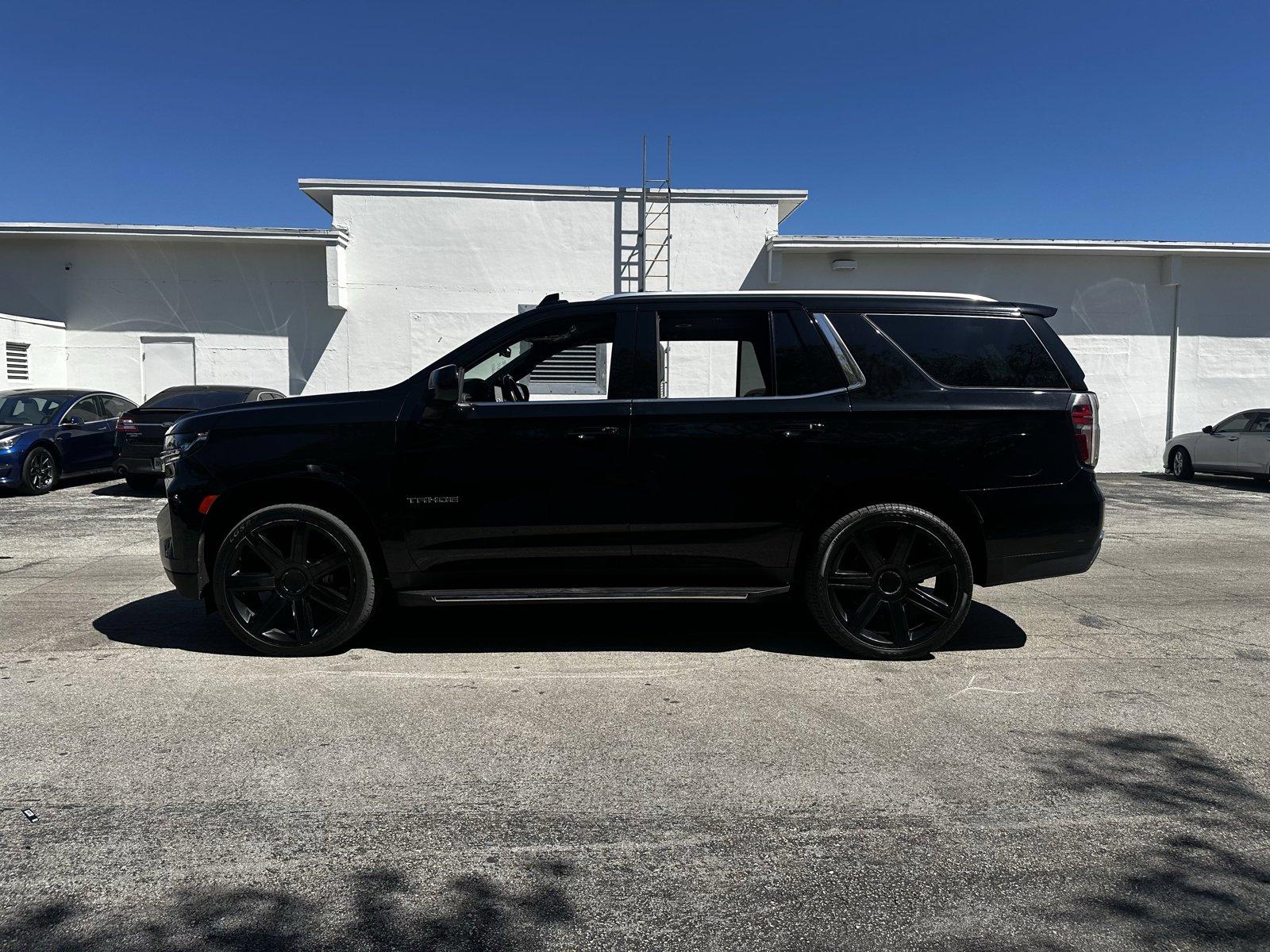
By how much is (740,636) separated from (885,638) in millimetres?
897

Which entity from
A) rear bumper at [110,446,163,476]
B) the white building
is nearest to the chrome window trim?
rear bumper at [110,446,163,476]

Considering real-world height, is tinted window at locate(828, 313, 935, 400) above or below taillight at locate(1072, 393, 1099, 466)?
above

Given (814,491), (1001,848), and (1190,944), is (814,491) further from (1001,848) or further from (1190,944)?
(1190,944)

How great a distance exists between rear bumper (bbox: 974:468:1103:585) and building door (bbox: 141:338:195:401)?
51.3 ft

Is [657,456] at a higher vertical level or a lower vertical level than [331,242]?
lower

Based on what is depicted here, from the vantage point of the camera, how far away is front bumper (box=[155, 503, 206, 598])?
15.8 ft

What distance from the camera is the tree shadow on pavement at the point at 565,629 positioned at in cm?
515

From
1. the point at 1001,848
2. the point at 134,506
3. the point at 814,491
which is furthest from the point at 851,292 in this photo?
the point at 134,506

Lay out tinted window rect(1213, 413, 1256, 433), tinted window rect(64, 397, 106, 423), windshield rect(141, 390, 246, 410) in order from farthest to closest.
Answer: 1. tinted window rect(1213, 413, 1256, 433)
2. tinted window rect(64, 397, 106, 423)
3. windshield rect(141, 390, 246, 410)

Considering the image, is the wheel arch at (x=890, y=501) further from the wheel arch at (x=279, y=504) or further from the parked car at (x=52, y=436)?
the parked car at (x=52, y=436)

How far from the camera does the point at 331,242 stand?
611 inches

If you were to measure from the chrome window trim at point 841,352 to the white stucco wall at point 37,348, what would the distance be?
15.6 metres

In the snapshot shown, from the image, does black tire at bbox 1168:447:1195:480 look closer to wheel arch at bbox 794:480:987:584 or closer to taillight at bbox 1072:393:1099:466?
taillight at bbox 1072:393:1099:466

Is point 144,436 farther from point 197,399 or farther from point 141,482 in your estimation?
point 141,482
